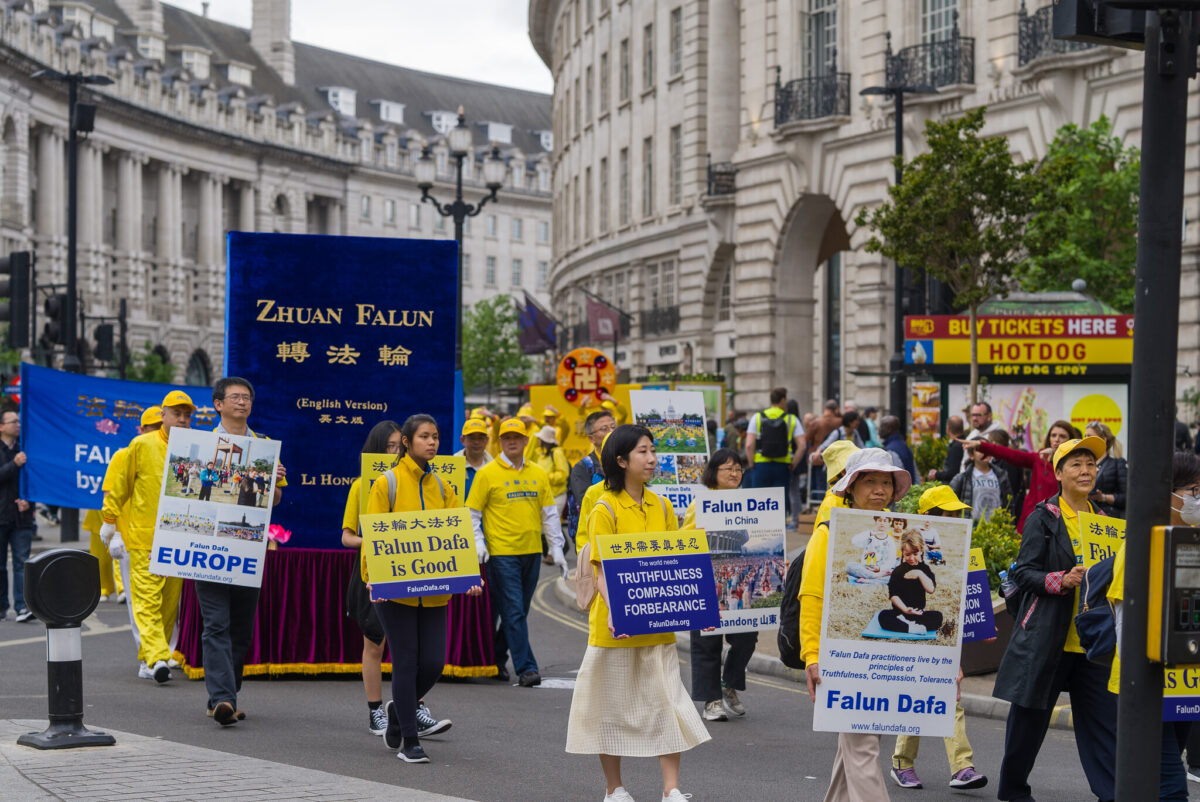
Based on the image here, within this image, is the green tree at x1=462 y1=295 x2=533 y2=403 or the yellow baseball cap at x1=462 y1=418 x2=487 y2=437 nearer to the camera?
the yellow baseball cap at x1=462 y1=418 x2=487 y2=437

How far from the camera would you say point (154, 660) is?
11.6 m

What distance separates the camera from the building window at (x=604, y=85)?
2151 inches

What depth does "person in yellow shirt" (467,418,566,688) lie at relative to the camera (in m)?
12.1

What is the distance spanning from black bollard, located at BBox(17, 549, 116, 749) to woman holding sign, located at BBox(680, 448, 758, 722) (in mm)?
3659

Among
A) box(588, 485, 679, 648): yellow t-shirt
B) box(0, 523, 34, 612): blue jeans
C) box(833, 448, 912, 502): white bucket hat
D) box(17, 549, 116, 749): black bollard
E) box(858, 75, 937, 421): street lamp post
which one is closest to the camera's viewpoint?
box(833, 448, 912, 502): white bucket hat

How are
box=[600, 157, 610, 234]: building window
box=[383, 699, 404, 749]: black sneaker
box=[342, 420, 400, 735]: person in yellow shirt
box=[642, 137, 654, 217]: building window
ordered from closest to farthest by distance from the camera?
1. box=[383, 699, 404, 749]: black sneaker
2. box=[342, 420, 400, 735]: person in yellow shirt
3. box=[642, 137, 654, 217]: building window
4. box=[600, 157, 610, 234]: building window

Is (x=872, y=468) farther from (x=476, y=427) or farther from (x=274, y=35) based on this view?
(x=274, y=35)

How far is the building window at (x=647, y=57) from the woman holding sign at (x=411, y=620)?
41.7 m

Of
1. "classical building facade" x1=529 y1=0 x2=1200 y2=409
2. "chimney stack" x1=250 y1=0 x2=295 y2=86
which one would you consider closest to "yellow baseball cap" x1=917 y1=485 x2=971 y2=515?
"classical building facade" x1=529 y1=0 x2=1200 y2=409

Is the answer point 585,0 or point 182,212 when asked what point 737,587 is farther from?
point 182,212

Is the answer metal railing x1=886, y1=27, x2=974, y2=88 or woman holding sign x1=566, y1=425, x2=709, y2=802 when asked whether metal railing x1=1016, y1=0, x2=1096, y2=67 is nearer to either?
metal railing x1=886, y1=27, x2=974, y2=88

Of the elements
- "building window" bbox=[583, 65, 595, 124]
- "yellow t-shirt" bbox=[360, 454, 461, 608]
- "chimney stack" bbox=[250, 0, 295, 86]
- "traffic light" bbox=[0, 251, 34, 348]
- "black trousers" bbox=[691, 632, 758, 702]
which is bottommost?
"black trousers" bbox=[691, 632, 758, 702]

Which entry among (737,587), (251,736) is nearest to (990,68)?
(737,587)

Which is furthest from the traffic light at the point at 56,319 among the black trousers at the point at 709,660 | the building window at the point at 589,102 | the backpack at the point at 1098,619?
the building window at the point at 589,102
